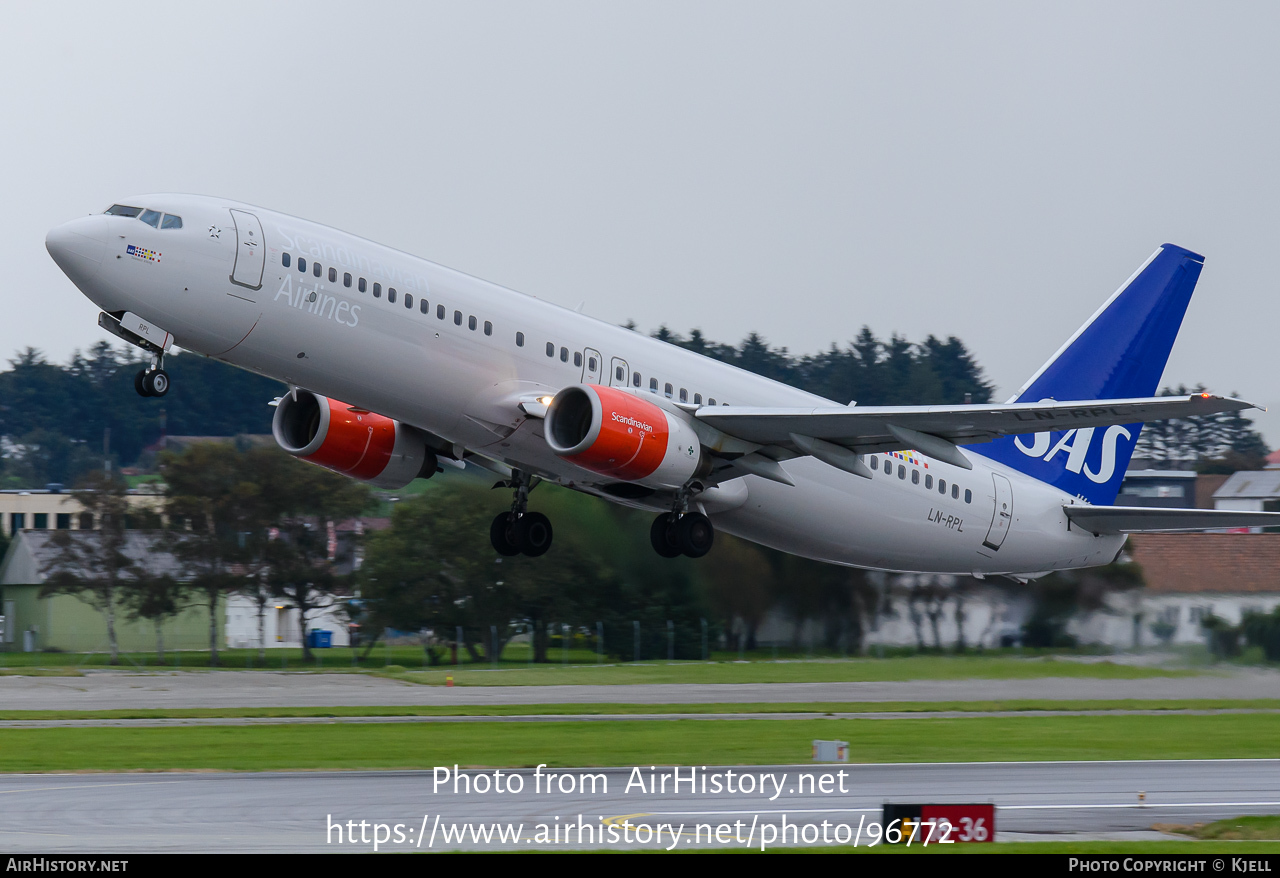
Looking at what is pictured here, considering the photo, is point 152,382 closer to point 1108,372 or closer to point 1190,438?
point 1108,372

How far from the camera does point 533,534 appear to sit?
97.3 feet

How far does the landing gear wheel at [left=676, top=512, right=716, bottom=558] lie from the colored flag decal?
1010 cm

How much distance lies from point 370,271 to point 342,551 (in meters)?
40.7

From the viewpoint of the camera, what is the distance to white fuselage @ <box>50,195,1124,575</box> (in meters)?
22.8

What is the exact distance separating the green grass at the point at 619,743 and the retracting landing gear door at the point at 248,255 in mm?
8327

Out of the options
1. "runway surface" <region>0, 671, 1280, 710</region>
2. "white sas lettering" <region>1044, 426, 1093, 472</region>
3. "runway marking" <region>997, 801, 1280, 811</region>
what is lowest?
"runway marking" <region>997, 801, 1280, 811</region>

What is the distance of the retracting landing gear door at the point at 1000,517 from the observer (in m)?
32.0

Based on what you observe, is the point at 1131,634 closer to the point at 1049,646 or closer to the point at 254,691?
the point at 1049,646

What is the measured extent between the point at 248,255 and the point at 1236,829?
16.2 meters

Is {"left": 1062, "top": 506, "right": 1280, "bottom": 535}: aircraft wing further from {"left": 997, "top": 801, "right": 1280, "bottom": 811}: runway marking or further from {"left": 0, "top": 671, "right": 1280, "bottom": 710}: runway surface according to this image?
{"left": 997, "top": 801, "right": 1280, "bottom": 811}: runway marking

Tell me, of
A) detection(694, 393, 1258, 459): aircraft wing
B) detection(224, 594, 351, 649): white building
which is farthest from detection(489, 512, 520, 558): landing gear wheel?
detection(224, 594, 351, 649): white building

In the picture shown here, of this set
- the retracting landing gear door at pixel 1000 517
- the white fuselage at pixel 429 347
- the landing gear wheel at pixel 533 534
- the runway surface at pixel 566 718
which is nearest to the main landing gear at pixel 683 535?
the white fuselage at pixel 429 347

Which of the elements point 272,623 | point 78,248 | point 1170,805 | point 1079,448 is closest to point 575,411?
point 78,248

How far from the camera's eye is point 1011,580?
35.8m
